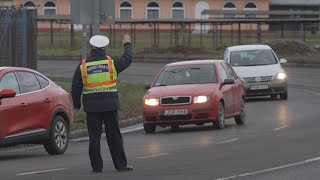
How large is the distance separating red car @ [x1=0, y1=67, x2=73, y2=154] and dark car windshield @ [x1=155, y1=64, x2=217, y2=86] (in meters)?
4.67

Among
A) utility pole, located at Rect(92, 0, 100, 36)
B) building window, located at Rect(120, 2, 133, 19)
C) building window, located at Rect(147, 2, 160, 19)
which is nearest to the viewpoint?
utility pole, located at Rect(92, 0, 100, 36)

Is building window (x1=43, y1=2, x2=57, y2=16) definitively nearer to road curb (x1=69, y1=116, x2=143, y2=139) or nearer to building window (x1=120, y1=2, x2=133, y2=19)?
building window (x1=120, y1=2, x2=133, y2=19)

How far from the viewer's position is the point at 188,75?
20938 millimetres

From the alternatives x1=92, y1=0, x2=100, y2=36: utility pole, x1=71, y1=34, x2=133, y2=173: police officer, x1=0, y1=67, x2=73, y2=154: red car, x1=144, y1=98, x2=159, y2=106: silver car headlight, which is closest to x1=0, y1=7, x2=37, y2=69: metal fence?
x1=92, y1=0, x2=100, y2=36: utility pole

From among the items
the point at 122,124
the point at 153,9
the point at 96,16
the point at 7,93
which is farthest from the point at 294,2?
the point at 7,93

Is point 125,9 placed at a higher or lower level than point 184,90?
higher

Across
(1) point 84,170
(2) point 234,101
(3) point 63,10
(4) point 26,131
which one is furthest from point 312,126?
(3) point 63,10

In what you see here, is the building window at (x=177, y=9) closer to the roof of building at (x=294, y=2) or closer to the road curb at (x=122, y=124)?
the roof of building at (x=294, y=2)

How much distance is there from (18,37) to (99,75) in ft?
58.5

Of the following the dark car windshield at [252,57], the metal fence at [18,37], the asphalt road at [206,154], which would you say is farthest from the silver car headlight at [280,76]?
the metal fence at [18,37]

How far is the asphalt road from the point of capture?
39.5ft

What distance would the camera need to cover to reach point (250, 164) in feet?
42.6

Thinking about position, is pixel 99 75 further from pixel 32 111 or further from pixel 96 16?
→ pixel 96 16

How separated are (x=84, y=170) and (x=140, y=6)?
8138cm
